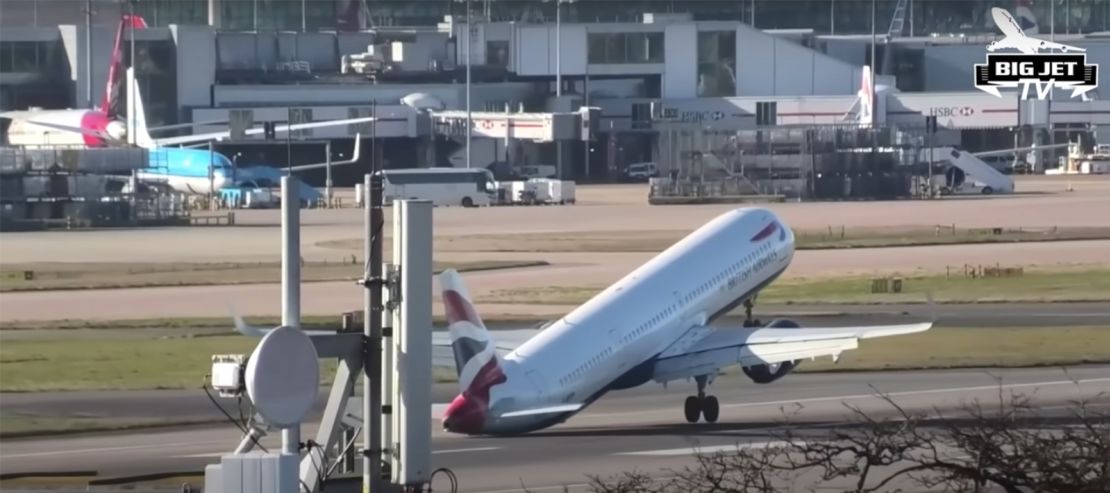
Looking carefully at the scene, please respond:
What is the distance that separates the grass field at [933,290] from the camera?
236ft

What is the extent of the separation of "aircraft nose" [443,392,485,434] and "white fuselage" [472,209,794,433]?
0.24m

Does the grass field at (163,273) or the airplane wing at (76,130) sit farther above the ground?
the airplane wing at (76,130)

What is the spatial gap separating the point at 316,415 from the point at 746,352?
394 inches

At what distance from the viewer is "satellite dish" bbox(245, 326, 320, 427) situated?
17.0m

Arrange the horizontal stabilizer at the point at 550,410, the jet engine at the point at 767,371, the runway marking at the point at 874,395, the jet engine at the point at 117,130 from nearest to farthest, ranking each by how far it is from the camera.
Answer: the horizontal stabilizer at the point at 550,410 → the runway marking at the point at 874,395 → the jet engine at the point at 767,371 → the jet engine at the point at 117,130

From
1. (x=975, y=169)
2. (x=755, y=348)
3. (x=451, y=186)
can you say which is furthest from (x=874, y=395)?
(x=975, y=169)

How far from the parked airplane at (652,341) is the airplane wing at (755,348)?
0.10 ft

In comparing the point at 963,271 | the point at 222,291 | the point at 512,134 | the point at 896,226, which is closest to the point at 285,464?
the point at 222,291

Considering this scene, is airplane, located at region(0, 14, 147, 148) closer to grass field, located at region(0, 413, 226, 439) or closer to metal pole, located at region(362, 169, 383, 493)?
grass field, located at region(0, 413, 226, 439)

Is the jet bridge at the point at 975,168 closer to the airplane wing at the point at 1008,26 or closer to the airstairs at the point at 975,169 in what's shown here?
the airstairs at the point at 975,169

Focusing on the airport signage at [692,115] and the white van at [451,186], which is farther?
the airport signage at [692,115]

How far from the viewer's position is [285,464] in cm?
1630

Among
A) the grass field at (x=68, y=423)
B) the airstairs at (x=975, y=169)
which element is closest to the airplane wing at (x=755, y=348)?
the grass field at (x=68, y=423)

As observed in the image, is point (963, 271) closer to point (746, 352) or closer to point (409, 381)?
point (746, 352)
